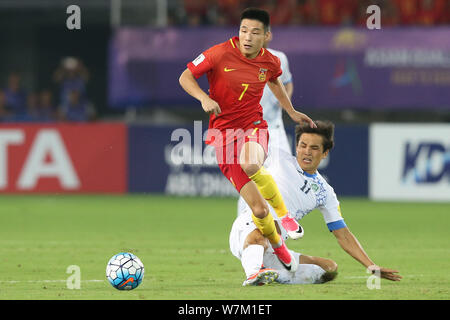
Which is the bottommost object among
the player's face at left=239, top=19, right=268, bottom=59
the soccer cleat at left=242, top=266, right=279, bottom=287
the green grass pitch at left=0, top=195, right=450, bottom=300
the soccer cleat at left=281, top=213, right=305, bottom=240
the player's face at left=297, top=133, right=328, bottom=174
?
the green grass pitch at left=0, top=195, right=450, bottom=300

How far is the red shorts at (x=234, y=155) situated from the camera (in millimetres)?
7598

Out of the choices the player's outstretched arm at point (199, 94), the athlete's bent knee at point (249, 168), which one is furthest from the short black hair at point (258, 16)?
the athlete's bent knee at point (249, 168)

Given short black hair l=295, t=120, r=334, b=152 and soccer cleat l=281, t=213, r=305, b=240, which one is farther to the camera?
short black hair l=295, t=120, r=334, b=152

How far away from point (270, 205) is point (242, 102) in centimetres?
86

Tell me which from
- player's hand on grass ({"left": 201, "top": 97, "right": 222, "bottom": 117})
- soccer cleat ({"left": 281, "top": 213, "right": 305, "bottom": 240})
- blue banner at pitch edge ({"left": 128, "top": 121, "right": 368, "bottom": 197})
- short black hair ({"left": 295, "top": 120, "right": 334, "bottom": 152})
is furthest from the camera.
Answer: blue banner at pitch edge ({"left": 128, "top": 121, "right": 368, "bottom": 197})

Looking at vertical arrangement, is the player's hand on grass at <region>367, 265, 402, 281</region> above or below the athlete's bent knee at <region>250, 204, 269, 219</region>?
below

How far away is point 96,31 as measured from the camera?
82.5 ft

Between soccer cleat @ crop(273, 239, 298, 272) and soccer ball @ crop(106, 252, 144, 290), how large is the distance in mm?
1073

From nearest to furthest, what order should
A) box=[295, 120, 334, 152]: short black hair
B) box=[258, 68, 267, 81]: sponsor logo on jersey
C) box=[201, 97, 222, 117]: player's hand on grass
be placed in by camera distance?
box=[201, 97, 222, 117]: player's hand on grass, box=[295, 120, 334, 152]: short black hair, box=[258, 68, 267, 81]: sponsor logo on jersey

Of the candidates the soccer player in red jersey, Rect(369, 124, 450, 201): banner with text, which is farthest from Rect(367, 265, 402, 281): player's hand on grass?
Rect(369, 124, 450, 201): banner with text

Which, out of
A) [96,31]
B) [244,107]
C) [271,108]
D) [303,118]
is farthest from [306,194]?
[96,31]

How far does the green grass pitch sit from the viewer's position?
23.6ft

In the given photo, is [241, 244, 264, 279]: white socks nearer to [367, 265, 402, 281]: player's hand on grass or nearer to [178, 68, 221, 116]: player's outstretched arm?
[367, 265, 402, 281]: player's hand on grass
